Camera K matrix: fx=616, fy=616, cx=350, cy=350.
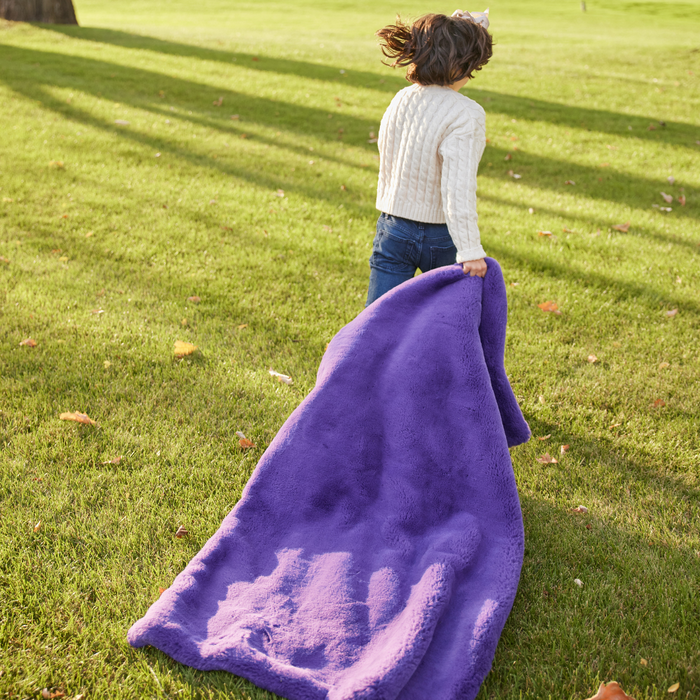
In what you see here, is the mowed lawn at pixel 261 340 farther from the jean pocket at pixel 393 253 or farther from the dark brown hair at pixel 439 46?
the dark brown hair at pixel 439 46

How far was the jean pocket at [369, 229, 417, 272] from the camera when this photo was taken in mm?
2939

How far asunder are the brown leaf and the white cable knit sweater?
5.45 ft

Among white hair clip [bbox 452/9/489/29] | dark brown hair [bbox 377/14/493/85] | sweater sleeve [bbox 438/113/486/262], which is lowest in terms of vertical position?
sweater sleeve [bbox 438/113/486/262]

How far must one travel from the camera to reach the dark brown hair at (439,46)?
2490 mm

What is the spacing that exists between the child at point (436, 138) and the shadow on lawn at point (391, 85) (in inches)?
307

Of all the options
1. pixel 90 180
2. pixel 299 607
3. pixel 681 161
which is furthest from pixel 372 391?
pixel 681 161

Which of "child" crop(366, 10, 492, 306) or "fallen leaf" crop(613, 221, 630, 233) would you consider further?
"fallen leaf" crop(613, 221, 630, 233)

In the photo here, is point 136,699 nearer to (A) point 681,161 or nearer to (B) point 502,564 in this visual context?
(B) point 502,564

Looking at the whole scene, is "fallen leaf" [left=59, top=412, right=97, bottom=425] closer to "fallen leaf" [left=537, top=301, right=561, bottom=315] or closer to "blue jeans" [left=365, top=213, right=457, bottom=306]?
"blue jeans" [left=365, top=213, right=457, bottom=306]

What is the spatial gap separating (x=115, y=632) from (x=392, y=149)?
2.31m

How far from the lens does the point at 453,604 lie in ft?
7.60

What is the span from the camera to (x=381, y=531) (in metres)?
2.58

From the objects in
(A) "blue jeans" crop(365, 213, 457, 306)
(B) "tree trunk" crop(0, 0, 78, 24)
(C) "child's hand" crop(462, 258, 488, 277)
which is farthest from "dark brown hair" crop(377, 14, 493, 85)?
(B) "tree trunk" crop(0, 0, 78, 24)

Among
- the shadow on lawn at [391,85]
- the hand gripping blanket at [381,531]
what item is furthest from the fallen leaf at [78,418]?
the shadow on lawn at [391,85]
